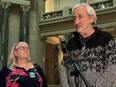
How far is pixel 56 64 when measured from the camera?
23328 mm

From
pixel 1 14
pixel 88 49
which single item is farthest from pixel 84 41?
pixel 1 14

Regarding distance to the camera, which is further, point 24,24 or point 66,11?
point 66,11

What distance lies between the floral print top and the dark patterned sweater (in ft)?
5.67

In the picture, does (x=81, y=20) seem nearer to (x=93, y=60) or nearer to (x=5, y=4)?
(x=93, y=60)

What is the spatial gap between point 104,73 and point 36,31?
16.8m

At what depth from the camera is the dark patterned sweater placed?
271cm

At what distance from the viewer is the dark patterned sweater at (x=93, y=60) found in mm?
2705

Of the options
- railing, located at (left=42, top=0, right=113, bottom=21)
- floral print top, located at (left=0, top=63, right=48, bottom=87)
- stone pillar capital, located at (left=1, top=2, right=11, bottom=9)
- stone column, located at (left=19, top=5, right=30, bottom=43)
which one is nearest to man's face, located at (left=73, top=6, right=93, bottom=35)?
floral print top, located at (left=0, top=63, right=48, bottom=87)

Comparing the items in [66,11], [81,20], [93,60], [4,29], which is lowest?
[4,29]

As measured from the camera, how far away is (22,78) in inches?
182

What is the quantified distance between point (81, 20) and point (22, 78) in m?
2.05

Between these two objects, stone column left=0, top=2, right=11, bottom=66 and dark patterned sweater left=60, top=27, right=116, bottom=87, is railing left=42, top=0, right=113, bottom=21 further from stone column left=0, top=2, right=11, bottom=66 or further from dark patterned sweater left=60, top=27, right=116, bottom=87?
dark patterned sweater left=60, top=27, right=116, bottom=87

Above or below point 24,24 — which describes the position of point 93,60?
below

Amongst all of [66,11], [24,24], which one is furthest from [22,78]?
[66,11]
